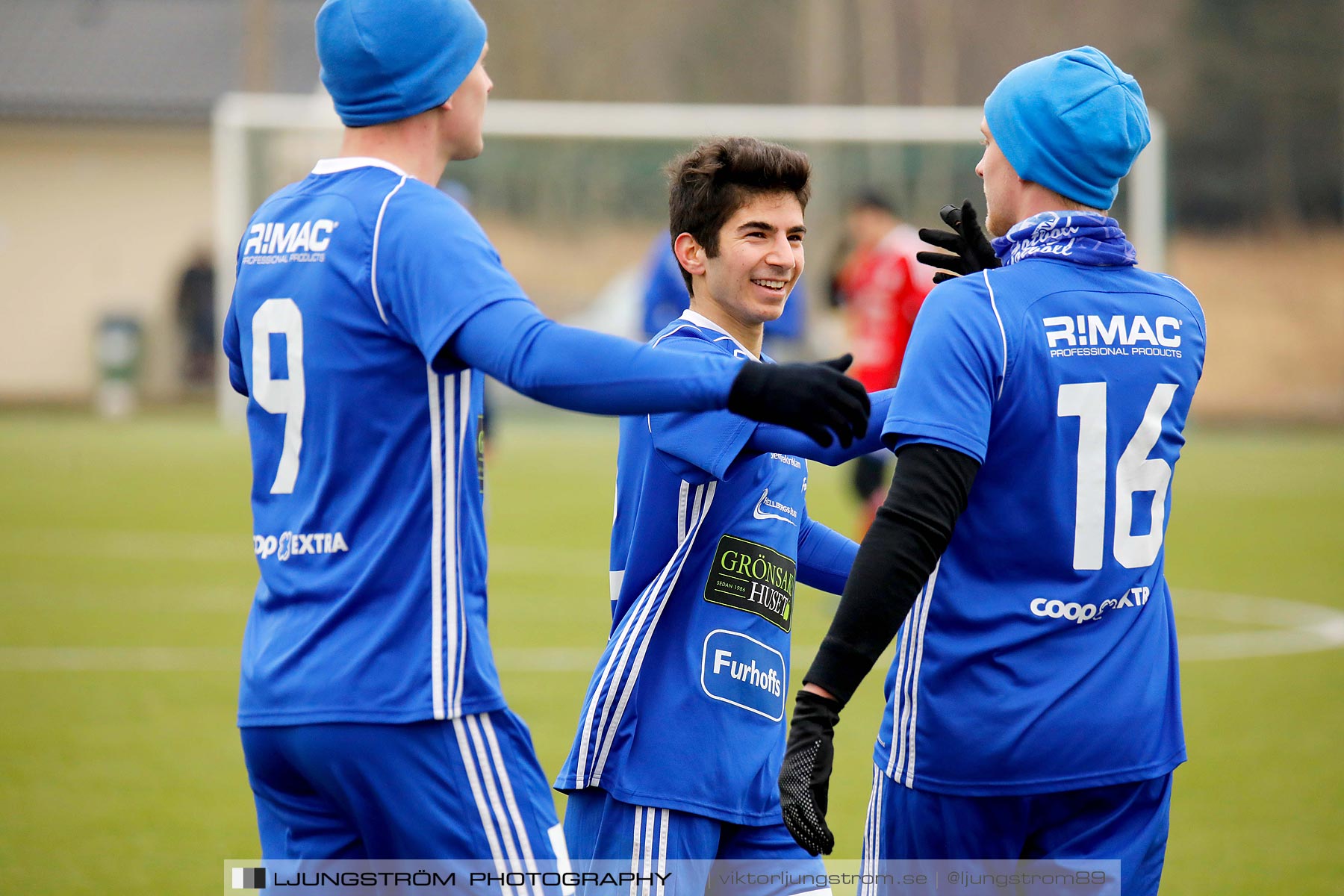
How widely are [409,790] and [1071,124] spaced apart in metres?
1.59

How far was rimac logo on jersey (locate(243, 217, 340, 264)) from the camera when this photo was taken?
2.45 m

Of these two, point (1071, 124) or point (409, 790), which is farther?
point (1071, 124)

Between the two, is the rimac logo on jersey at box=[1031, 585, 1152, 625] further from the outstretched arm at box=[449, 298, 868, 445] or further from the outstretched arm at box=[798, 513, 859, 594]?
the outstretched arm at box=[798, 513, 859, 594]

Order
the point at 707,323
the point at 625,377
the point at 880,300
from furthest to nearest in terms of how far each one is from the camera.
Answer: the point at 880,300 < the point at 707,323 < the point at 625,377

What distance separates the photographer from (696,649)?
2.85 metres

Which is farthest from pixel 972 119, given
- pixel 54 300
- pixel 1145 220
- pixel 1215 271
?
pixel 54 300

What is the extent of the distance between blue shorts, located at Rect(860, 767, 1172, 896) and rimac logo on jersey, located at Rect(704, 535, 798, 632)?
1.59 ft

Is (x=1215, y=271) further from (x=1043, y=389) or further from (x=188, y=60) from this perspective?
(x=1043, y=389)

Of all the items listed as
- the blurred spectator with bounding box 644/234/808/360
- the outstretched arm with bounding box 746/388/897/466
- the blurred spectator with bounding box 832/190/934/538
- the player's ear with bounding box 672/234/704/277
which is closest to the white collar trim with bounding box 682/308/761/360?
the player's ear with bounding box 672/234/704/277

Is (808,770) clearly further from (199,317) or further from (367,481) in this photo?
(199,317)

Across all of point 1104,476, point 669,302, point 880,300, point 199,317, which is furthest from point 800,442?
point 199,317

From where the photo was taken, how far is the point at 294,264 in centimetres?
248

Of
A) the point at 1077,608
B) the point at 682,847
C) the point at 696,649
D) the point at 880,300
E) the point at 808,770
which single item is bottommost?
the point at 682,847

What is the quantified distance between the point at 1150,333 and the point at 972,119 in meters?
19.5
